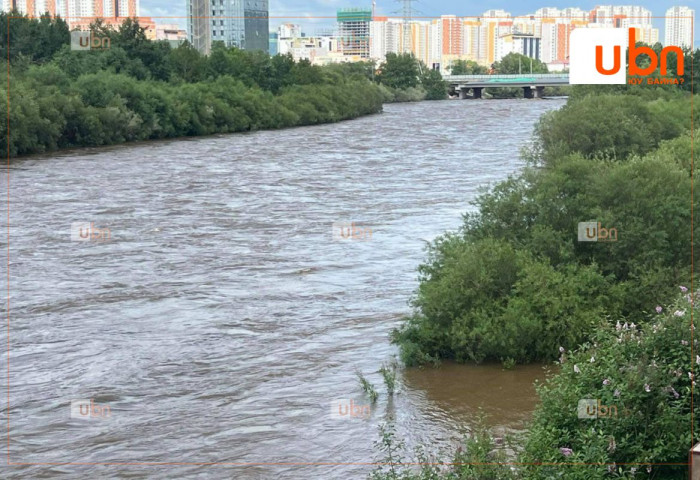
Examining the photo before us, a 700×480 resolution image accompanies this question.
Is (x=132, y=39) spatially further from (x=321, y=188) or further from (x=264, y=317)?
(x=264, y=317)

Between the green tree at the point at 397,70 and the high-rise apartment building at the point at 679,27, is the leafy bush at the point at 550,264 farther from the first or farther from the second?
the green tree at the point at 397,70

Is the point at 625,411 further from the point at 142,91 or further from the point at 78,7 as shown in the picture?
the point at 78,7

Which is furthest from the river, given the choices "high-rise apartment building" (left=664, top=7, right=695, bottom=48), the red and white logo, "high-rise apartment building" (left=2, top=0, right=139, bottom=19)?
"high-rise apartment building" (left=2, top=0, right=139, bottom=19)

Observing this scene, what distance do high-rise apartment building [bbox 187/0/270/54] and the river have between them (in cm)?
7207

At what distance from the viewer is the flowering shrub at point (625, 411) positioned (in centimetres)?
560

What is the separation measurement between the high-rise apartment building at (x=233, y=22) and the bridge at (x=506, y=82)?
19.6 meters

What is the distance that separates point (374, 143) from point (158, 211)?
62.0ft

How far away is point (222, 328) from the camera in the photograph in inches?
455

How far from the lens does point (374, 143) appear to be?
38469mm

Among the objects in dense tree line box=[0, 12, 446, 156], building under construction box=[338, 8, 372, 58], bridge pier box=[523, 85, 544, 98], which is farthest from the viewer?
building under construction box=[338, 8, 372, 58]

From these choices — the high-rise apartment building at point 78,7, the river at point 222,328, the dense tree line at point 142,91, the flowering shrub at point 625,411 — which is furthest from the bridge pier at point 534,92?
the flowering shrub at point 625,411

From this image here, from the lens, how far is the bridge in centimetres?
8625

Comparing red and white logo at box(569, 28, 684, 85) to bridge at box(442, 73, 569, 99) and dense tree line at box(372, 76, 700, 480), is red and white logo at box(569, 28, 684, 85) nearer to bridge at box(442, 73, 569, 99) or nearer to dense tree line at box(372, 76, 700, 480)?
dense tree line at box(372, 76, 700, 480)

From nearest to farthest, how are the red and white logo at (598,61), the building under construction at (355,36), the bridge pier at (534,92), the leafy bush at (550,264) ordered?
the leafy bush at (550,264), the red and white logo at (598,61), the bridge pier at (534,92), the building under construction at (355,36)
